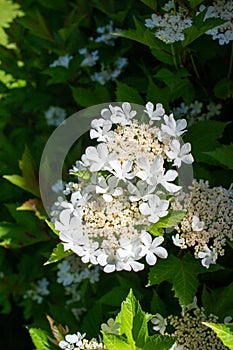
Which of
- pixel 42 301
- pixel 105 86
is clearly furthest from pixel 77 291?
pixel 105 86

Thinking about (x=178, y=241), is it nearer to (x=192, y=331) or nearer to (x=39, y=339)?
(x=192, y=331)

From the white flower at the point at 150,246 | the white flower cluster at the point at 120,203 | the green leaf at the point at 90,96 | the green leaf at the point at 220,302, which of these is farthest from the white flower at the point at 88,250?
the green leaf at the point at 90,96

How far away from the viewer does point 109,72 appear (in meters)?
2.41

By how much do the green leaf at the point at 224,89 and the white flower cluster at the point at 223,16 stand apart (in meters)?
0.19

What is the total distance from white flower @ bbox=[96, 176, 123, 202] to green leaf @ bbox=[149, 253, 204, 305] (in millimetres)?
303

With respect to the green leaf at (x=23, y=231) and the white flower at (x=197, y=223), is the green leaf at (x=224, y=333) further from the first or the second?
the green leaf at (x=23, y=231)

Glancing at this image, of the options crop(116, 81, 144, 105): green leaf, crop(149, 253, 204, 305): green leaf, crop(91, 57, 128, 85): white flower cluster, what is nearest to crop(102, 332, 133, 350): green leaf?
crop(149, 253, 204, 305): green leaf

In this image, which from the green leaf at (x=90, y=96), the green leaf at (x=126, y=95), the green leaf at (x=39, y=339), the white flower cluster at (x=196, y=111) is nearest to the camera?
the green leaf at (x=39, y=339)

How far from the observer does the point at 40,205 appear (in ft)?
6.90

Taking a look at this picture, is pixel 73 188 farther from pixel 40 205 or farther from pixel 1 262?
pixel 1 262

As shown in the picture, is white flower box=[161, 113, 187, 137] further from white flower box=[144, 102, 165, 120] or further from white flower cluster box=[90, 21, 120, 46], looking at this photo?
white flower cluster box=[90, 21, 120, 46]

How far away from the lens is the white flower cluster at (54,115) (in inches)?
105

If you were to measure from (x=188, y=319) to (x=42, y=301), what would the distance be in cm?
117

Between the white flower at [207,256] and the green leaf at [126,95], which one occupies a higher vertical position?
the green leaf at [126,95]
